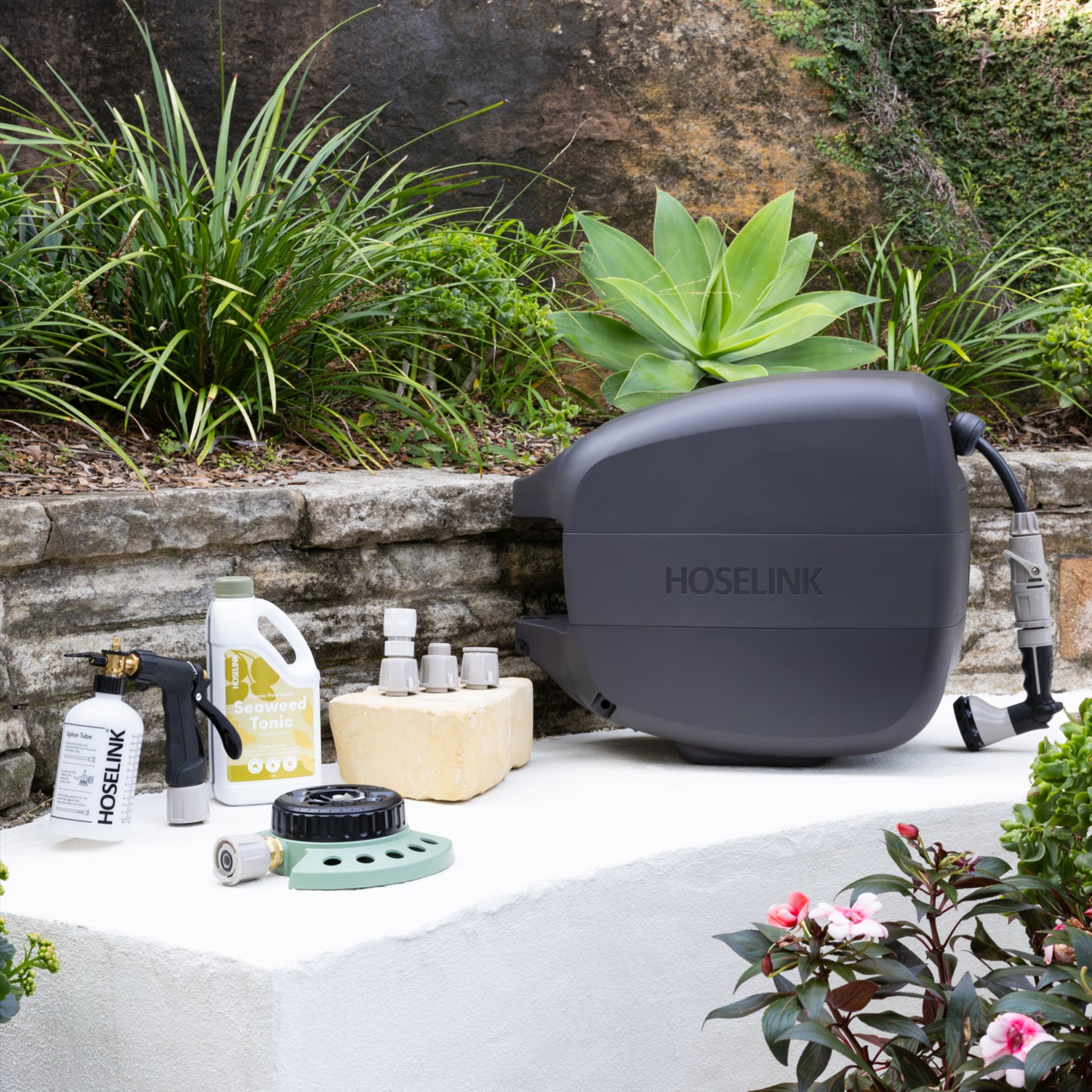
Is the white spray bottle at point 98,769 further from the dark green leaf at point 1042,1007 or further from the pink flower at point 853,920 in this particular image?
the dark green leaf at point 1042,1007

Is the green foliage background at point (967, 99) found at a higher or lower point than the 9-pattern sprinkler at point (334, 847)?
higher

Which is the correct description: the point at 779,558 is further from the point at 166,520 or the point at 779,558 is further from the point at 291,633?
the point at 166,520

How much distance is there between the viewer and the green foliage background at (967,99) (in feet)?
11.0

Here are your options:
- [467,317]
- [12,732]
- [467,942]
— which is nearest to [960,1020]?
[467,942]

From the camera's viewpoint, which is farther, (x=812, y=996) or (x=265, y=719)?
(x=265, y=719)

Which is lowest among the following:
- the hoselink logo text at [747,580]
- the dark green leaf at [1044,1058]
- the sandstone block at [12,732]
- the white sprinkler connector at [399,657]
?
the dark green leaf at [1044,1058]

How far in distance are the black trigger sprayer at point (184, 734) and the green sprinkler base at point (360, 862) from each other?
0.22 m

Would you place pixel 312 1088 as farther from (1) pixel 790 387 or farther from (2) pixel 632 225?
(2) pixel 632 225

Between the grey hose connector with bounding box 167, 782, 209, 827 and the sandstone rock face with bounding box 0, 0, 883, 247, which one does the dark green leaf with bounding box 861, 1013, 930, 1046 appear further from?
the sandstone rock face with bounding box 0, 0, 883, 247

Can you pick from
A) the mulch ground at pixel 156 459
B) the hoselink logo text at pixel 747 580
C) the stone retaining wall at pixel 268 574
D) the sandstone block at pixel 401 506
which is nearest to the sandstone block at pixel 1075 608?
the stone retaining wall at pixel 268 574

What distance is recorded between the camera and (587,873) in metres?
1.33

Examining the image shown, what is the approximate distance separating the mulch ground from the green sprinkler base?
676mm

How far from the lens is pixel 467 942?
122 centimetres

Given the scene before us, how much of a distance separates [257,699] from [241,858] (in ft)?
1.21
